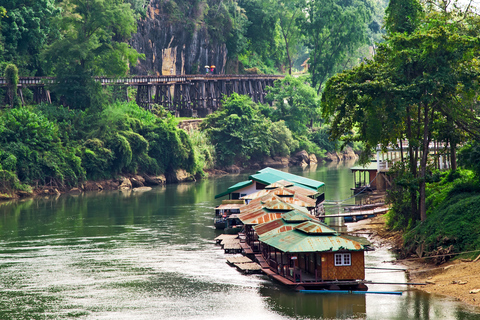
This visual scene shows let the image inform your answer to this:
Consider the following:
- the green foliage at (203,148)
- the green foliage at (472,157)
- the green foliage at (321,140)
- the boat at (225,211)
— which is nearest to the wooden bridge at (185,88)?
the green foliage at (203,148)

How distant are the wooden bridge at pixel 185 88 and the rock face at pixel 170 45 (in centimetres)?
536

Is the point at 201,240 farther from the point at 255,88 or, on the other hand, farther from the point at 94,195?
the point at 255,88

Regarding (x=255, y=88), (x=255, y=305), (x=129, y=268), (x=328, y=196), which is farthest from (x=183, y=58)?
(x=255, y=305)

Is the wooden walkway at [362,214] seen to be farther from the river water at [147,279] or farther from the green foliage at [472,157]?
the green foliage at [472,157]

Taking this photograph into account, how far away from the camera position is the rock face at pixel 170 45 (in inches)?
4055

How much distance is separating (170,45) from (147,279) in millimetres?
77789

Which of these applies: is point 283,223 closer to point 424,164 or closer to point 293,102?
point 424,164

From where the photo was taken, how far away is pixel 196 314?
2694 cm

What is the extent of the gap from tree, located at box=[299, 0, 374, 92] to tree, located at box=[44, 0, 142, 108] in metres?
41.5

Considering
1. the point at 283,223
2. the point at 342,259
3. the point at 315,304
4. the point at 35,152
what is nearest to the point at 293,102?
the point at 35,152

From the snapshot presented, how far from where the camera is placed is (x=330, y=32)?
115188 mm

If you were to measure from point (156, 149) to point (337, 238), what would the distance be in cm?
5398

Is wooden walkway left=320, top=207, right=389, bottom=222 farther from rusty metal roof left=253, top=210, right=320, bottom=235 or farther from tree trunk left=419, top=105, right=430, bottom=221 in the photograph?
rusty metal roof left=253, top=210, right=320, bottom=235

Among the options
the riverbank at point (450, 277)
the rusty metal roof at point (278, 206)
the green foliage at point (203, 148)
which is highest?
the green foliage at point (203, 148)
